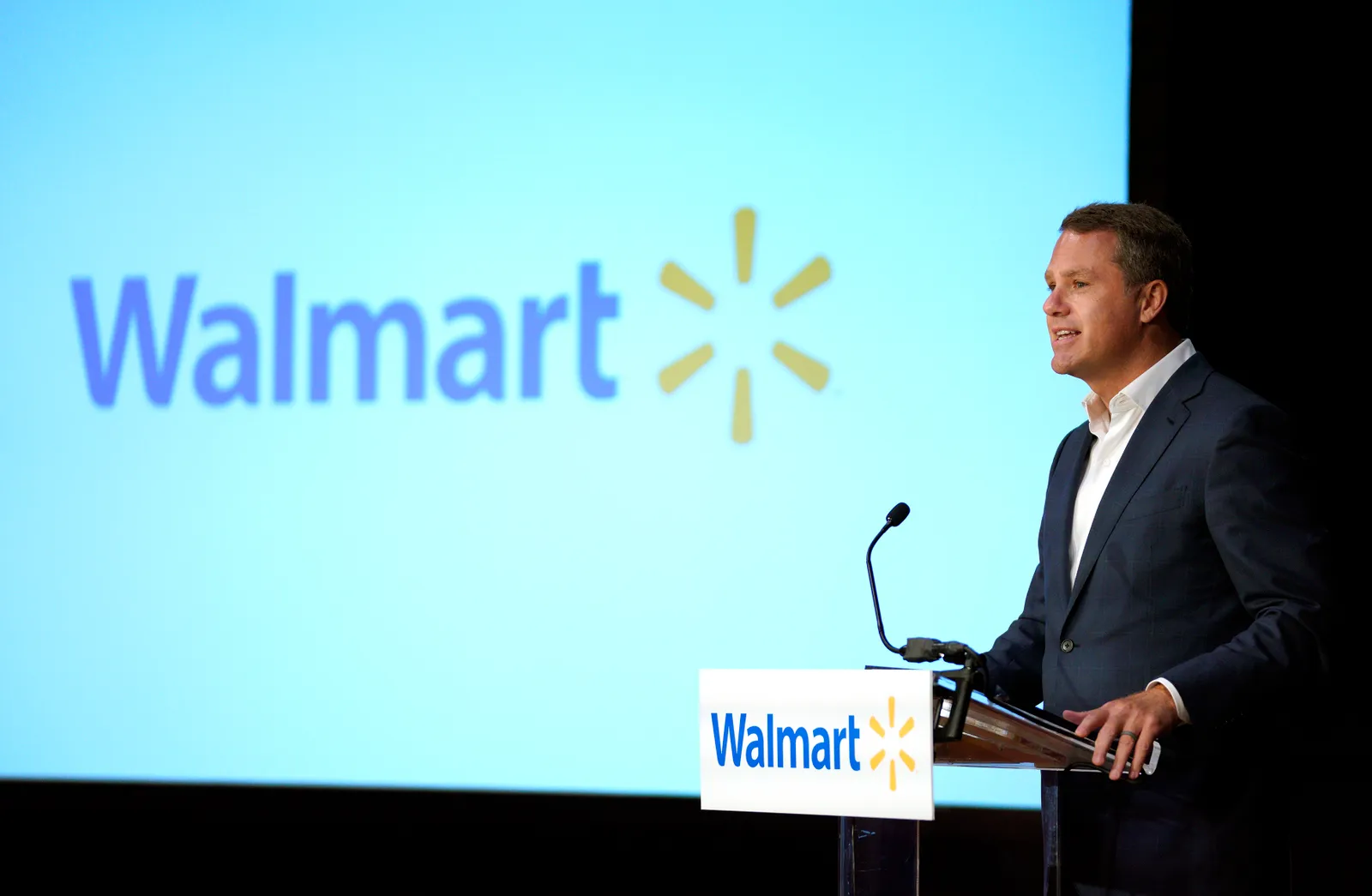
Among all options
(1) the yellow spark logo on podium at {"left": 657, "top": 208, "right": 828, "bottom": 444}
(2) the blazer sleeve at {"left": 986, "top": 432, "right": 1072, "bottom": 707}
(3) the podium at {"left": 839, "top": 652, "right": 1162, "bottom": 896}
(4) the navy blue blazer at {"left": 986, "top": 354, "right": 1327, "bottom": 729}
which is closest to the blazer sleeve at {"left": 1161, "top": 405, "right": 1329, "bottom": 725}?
(4) the navy blue blazer at {"left": 986, "top": 354, "right": 1327, "bottom": 729}

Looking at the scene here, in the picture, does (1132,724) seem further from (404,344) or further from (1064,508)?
(404,344)

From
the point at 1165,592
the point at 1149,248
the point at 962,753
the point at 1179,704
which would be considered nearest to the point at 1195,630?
the point at 1165,592

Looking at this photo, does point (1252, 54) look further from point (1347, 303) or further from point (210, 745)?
point (210, 745)

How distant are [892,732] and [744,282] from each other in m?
2.08

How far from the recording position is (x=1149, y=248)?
206 centimetres

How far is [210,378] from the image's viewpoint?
12.8ft

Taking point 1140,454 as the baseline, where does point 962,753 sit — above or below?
below

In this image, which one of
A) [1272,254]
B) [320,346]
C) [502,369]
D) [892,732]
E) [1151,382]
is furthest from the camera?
[320,346]

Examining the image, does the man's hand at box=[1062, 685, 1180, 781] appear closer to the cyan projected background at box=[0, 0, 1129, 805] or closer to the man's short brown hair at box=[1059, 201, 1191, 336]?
the man's short brown hair at box=[1059, 201, 1191, 336]

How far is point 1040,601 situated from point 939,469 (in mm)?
1080

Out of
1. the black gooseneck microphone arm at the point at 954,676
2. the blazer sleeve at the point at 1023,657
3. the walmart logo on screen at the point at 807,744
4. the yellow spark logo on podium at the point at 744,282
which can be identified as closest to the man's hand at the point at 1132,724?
the black gooseneck microphone arm at the point at 954,676

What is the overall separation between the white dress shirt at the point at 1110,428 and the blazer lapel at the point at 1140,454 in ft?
0.06

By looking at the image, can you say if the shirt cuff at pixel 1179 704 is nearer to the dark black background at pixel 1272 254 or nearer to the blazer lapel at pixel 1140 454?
the blazer lapel at pixel 1140 454

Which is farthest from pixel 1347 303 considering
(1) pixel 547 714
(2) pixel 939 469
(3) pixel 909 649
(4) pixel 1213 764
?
(1) pixel 547 714
